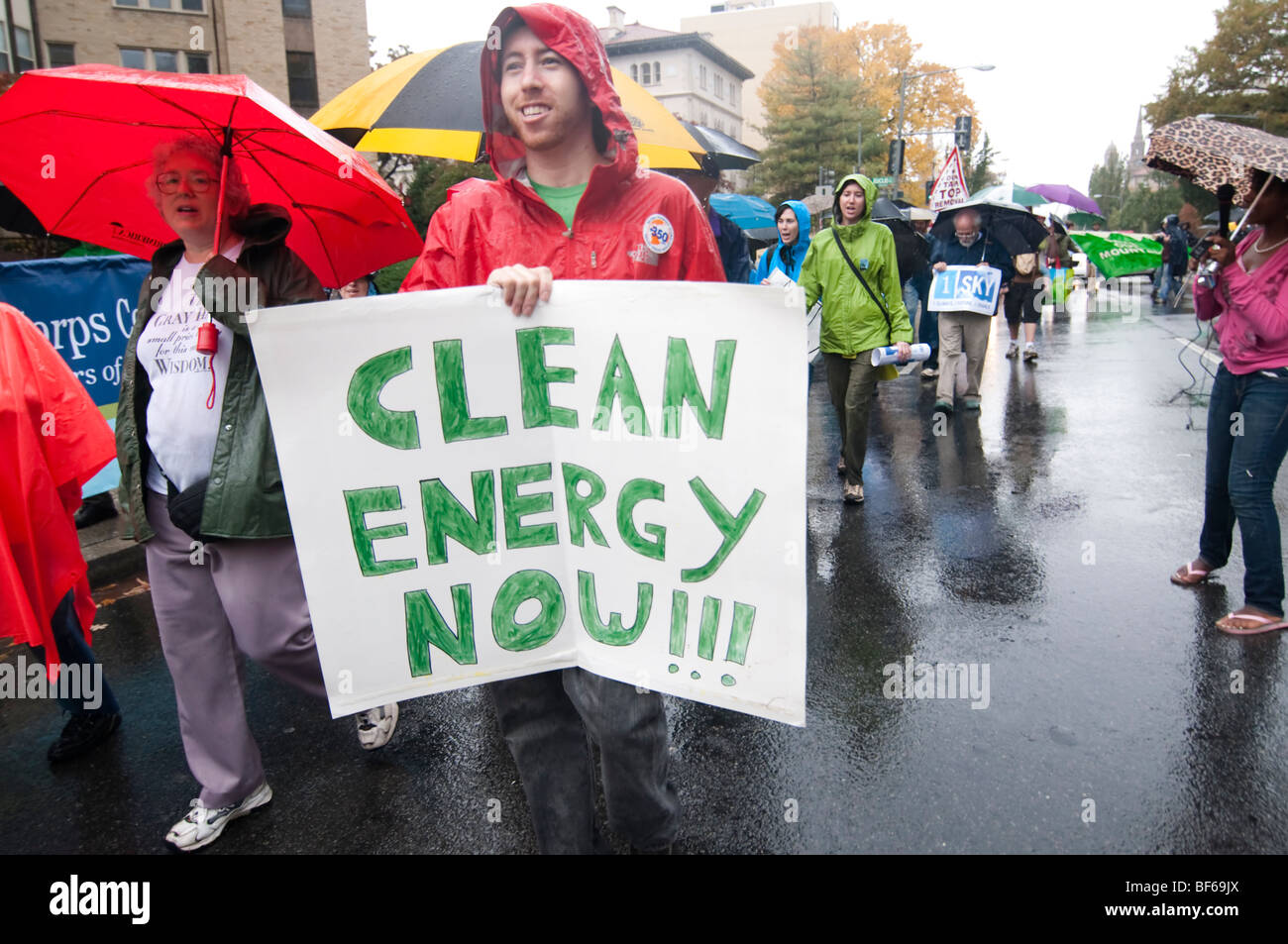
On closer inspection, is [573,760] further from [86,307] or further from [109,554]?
[86,307]

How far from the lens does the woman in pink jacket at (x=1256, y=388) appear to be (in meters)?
3.91

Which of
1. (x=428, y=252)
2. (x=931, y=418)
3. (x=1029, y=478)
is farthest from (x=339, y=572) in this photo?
(x=931, y=418)

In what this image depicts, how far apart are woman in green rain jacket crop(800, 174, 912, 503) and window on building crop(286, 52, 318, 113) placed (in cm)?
3668

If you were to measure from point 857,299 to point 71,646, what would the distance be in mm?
4946

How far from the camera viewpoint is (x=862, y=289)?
20.5 ft

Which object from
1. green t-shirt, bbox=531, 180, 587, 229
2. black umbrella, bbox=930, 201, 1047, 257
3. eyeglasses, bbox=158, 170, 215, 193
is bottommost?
green t-shirt, bbox=531, 180, 587, 229

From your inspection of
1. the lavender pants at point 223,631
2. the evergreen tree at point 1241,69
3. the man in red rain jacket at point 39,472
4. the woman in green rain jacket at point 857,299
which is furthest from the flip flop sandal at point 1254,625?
the evergreen tree at point 1241,69

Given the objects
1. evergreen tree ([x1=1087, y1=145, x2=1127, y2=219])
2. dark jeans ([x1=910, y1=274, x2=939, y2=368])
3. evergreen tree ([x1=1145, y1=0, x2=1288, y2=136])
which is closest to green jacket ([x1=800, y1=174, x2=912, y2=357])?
dark jeans ([x1=910, y1=274, x2=939, y2=368])

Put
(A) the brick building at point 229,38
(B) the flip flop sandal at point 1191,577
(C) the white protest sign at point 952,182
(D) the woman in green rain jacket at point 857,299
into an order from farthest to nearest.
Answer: (A) the brick building at point 229,38 < (C) the white protest sign at point 952,182 < (D) the woman in green rain jacket at point 857,299 < (B) the flip flop sandal at point 1191,577

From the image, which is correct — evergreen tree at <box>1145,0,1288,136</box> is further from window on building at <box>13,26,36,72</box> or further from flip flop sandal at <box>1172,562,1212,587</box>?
window on building at <box>13,26,36,72</box>

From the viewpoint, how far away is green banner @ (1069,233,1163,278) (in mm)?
26219

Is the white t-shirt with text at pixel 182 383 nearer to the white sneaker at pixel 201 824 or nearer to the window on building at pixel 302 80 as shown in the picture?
the white sneaker at pixel 201 824

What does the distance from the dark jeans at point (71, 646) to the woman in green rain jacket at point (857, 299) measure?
4.65m
